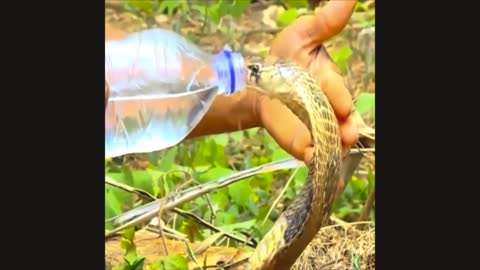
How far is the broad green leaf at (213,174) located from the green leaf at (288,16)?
0.20 meters

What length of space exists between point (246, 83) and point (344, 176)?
179 millimetres

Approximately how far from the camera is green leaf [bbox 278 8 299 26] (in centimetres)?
204

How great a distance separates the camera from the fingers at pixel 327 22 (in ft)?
6.71

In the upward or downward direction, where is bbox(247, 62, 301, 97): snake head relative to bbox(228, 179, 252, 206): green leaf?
upward

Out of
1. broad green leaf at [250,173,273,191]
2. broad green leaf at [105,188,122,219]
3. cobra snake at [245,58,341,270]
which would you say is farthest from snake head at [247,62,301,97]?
broad green leaf at [105,188,122,219]

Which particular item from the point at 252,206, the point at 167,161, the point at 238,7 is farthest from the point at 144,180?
the point at 238,7

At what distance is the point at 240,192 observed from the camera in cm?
203

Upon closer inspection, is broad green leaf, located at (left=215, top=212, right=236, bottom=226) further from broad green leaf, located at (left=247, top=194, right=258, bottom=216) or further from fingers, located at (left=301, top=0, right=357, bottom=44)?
fingers, located at (left=301, top=0, right=357, bottom=44)

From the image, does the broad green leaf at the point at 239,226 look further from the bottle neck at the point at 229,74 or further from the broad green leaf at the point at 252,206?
the bottle neck at the point at 229,74

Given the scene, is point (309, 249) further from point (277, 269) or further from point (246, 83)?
point (246, 83)

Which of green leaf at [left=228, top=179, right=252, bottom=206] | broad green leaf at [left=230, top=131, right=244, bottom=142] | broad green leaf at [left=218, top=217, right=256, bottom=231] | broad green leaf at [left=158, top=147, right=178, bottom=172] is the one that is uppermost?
broad green leaf at [left=230, top=131, right=244, bottom=142]

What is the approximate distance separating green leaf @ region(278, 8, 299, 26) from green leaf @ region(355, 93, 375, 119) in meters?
0.13

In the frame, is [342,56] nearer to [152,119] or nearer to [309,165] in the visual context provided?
[309,165]

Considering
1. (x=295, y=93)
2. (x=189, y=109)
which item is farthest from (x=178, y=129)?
(x=295, y=93)
